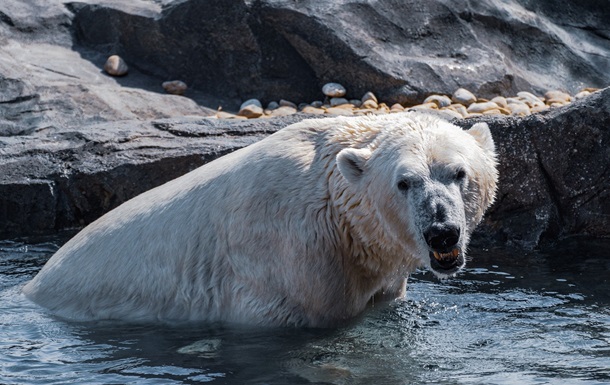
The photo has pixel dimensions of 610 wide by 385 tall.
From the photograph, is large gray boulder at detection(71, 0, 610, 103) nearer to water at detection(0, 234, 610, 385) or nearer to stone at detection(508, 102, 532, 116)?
stone at detection(508, 102, 532, 116)

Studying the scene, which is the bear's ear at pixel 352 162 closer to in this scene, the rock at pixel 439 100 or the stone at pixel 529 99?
the rock at pixel 439 100

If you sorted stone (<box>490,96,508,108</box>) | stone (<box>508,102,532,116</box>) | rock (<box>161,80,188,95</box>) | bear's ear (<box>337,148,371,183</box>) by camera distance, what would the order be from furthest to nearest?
rock (<box>161,80,188,95</box>)
stone (<box>490,96,508,108</box>)
stone (<box>508,102,532,116</box>)
bear's ear (<box>337,148,371,183</box>)

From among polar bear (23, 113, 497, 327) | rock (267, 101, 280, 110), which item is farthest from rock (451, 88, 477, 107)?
polar bear (23, 113, 497, 327)

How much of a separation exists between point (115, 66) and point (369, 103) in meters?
3.27

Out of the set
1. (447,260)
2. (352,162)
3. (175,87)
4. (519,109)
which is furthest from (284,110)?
(447,260)

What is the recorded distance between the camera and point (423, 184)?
437 cm

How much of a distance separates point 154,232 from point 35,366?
1.06 metres

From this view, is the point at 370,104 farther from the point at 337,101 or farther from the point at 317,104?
the point at 317,104

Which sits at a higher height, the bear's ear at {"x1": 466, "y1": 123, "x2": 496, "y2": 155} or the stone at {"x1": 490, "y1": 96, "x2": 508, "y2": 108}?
the stone at {"x1": 490, "y1": 96, "x2": 508, "y2": 108}

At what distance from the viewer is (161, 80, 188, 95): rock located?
37.1 feet

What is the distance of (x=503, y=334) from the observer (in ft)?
16.2

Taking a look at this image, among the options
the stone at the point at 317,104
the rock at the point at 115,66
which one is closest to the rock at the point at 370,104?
the stone at the point at 317,104

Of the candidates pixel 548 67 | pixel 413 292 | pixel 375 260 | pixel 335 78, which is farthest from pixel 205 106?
pixel 375 260

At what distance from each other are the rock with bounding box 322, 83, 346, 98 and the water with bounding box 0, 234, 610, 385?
531cm
